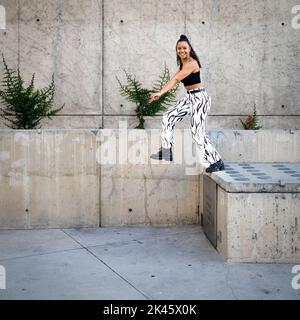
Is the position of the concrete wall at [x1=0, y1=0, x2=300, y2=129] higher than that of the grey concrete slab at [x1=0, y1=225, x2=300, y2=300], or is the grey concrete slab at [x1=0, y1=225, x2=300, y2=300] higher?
the concrete wall at [x1=0, y1=0, x2=300, y2=129]

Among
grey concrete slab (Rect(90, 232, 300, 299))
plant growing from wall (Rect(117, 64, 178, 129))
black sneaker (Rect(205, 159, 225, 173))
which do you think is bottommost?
grey concrete slab (Rect(90, 232, 300, 299))

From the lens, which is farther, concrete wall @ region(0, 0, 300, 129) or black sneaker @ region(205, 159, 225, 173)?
concrete wall @ region(0, 0, 300, 129)

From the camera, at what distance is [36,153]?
18.5 feet

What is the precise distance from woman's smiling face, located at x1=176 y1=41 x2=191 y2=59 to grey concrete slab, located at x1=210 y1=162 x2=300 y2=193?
1414 mm

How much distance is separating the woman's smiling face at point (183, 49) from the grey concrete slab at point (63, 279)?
2.48 m

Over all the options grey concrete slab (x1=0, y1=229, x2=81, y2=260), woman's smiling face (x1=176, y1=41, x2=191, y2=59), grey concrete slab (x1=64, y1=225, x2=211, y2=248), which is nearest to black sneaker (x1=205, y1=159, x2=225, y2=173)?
grey concrete slab (x1=64, y1=225, x2=211, y2=248)

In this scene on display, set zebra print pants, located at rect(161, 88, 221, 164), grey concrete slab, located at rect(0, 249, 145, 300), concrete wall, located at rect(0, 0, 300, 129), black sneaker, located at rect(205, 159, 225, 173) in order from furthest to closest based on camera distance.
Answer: concrete wall, located at rect(0, 0, 300, 129), black sneaker, located at rect(205, 159, 225, 173), zebra print pants, located at rect(161, 88, 221, 164), grey concrete slab, located at rect(0, 249, 145, 300)

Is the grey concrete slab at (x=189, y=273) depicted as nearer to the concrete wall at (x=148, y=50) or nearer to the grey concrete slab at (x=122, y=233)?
the grey concrete slab at (x=122, y=233)

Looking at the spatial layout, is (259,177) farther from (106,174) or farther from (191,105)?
(106,174)

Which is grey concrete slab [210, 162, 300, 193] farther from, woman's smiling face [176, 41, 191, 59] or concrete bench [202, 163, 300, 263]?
woman's smiling face [176, 41, 191, 59]

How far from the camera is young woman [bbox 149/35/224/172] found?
4.67 meters

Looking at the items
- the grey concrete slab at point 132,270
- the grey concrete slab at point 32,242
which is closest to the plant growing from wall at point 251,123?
the grey concrete slab at point 132,270

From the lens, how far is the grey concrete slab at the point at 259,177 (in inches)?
169

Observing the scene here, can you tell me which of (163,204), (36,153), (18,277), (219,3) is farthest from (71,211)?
(219,3)
